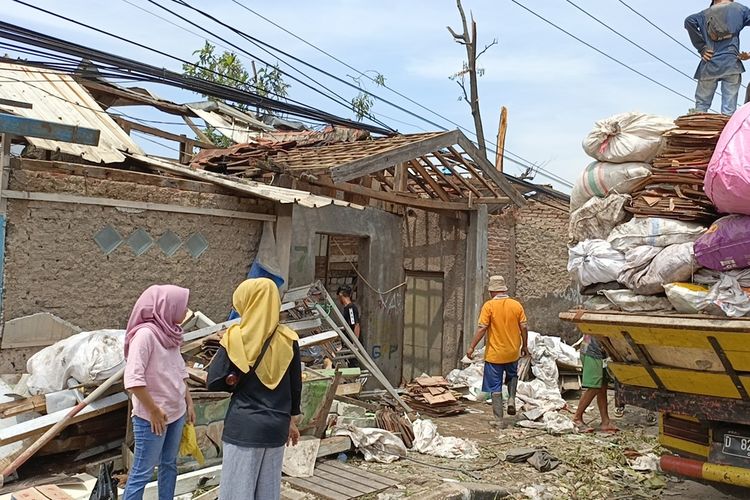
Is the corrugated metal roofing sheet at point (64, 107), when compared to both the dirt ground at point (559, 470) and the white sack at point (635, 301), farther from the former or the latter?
the white sack at point (635, 301)

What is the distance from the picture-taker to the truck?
408 cm

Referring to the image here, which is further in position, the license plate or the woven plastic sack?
the woven plastic sack

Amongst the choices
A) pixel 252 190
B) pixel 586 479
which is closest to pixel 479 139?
pixel 252 190

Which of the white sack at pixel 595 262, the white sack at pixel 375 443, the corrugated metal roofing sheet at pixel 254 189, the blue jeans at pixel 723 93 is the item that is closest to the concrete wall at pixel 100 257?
the corrugated metal roofing sheet at pixel 254 189

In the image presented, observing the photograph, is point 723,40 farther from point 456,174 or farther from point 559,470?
point 456,174

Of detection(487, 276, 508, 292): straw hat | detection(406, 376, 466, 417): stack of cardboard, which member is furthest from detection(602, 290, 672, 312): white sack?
detection(406, 376, 466, 417): stack of cardboard

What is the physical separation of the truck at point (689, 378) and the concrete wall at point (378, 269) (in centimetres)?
501

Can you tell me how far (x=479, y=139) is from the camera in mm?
21156

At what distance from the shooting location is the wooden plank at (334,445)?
621 centimetres

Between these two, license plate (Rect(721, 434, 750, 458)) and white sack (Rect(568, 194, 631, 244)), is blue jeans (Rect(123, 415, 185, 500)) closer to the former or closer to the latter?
white sack (Rect(568, 194, 631, 244))

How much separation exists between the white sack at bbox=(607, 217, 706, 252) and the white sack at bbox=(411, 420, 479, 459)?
9.85 feet

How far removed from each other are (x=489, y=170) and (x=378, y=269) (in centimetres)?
239

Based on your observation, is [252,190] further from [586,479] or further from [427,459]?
[586,479]

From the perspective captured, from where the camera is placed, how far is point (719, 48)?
6789 millimetres
